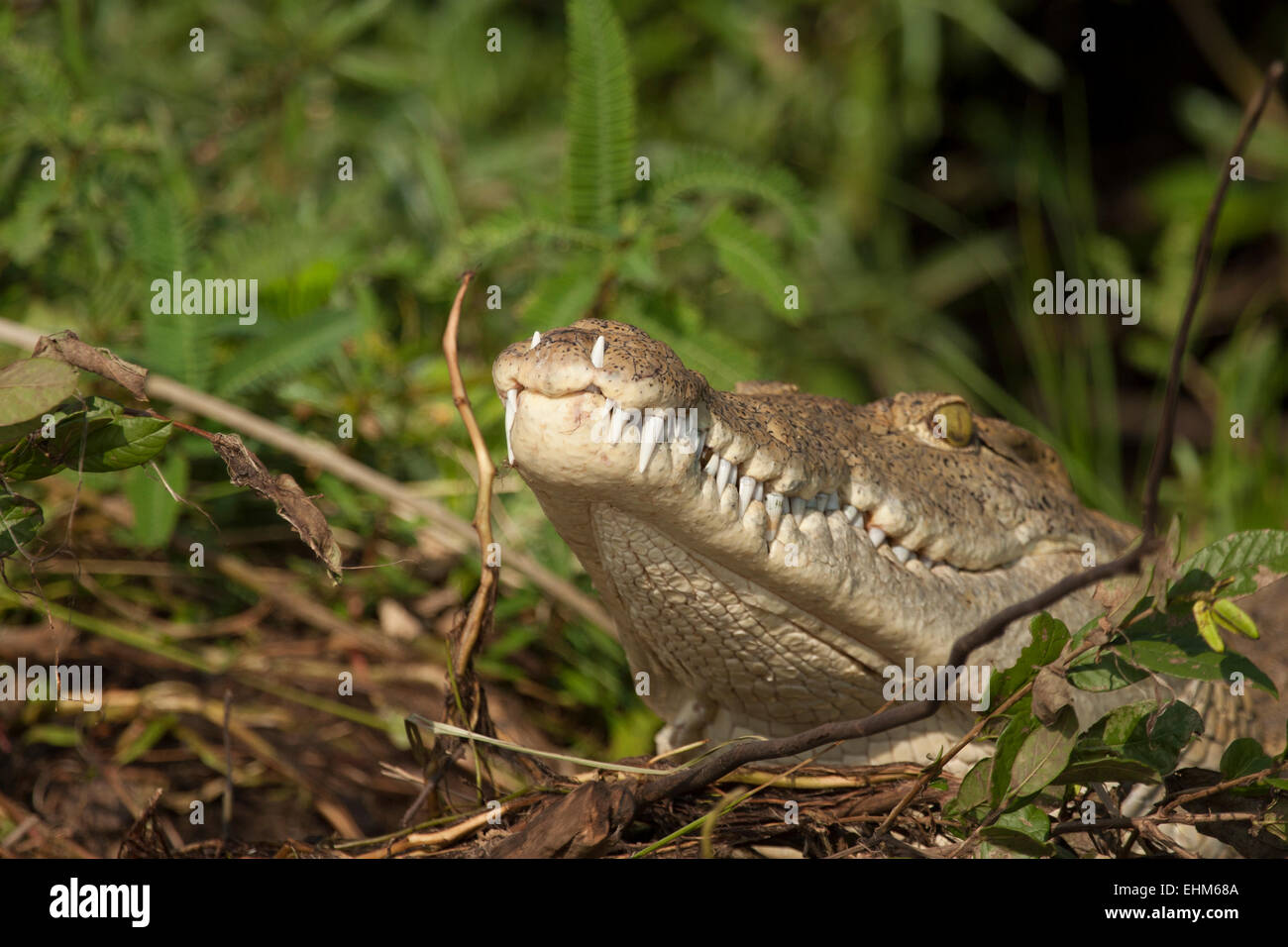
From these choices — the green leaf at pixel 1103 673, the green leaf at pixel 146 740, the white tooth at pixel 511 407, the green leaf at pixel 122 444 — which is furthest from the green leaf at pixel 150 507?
the green leaf at pixel 1103 673

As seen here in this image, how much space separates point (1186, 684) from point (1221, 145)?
13.2 ft

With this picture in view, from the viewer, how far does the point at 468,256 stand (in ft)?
9.49

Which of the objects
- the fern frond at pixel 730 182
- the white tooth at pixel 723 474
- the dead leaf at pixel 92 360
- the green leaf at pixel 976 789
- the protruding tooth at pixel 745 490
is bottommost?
the green leaf at pixel 976 789

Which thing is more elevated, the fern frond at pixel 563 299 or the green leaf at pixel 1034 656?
the fern frond at pixel 563 299

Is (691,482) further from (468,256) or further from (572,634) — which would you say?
(468,256)

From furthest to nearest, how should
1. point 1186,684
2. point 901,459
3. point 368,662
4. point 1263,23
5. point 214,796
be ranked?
point 1263,23
point 368,662
point 214,796
point 1186,684
point 901,459

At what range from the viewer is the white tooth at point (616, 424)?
137cm

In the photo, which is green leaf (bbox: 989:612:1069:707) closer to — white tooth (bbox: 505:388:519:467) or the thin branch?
the thin branch

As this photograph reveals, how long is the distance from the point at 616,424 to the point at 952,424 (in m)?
0.91

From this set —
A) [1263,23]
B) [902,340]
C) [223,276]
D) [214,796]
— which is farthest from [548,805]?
[1263,23]

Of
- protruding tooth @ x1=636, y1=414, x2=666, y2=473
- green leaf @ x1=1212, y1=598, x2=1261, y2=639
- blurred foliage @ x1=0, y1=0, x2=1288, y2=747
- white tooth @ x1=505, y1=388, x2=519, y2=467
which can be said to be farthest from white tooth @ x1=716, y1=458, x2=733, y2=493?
blurred foliage @ x1=0, y1=0, x2=1288, y2=747

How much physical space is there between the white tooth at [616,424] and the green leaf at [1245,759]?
100 centimetres

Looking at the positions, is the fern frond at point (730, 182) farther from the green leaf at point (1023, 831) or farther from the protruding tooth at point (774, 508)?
the green leaf at point (1023, 831)

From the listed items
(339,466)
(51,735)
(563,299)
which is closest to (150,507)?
(339,466)
